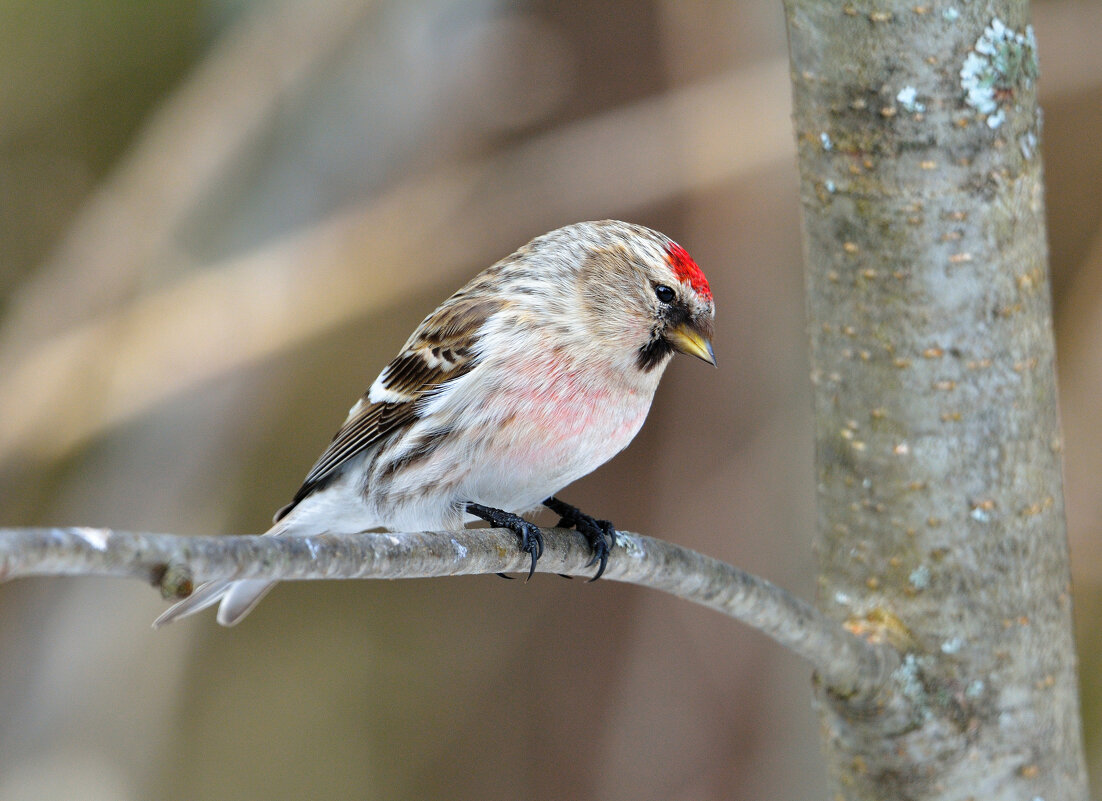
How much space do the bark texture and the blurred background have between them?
4.33 feet

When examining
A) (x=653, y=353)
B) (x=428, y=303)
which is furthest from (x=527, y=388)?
(x=428, y=303)

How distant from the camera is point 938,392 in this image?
145cm

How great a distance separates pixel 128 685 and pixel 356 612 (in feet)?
3.23

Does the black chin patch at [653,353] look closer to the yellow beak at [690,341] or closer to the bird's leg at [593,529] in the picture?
the yellow beak at [690,341]

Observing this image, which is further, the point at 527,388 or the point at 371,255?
the point at 371,255

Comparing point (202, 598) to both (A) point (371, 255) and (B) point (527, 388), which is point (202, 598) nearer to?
Answer: (B) point (527, 388)

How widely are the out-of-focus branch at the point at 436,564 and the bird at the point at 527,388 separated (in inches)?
4.7

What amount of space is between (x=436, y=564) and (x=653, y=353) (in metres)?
0.60

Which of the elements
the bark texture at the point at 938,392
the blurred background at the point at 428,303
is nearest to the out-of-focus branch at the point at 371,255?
the blurred background at the point at 428,303

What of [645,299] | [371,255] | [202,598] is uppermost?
[371,255]

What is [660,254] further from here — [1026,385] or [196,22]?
[196,22]

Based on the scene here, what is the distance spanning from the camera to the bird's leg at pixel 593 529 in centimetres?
143

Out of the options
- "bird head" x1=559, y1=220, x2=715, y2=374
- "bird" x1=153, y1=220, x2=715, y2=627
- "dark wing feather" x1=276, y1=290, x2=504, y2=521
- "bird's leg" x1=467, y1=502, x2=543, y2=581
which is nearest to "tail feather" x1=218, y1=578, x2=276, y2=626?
"bird" x1=153, y1=220, x2=715, y2=627

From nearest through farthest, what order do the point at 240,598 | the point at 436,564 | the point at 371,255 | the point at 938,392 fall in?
1. the point at 436,564
2. the point at 938,392
3. the point at 240,598
4. the point at 371,255
